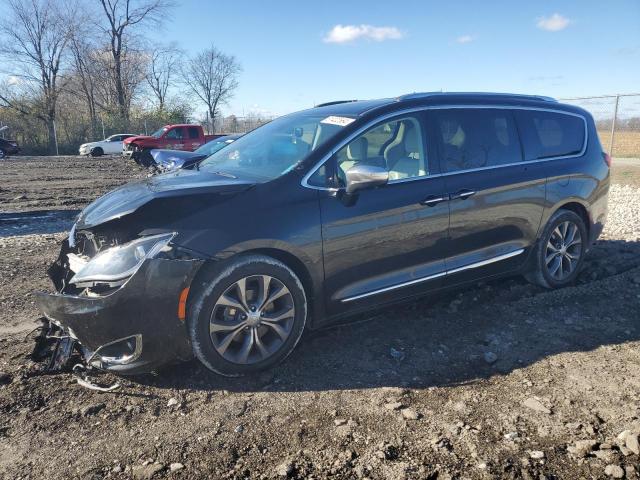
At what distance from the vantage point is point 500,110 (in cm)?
453

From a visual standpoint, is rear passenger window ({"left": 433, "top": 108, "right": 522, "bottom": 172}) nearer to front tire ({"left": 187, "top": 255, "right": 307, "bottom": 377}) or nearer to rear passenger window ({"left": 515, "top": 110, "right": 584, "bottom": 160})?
rear passenger window ({"left": 515, "top": 110, "right": 584, "bottom": 160})

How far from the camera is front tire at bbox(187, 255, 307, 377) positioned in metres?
3.12

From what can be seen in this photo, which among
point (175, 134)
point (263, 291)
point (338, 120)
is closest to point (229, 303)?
point (263, 291)

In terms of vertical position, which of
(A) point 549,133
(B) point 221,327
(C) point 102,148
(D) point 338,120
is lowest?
(B) point 221,327

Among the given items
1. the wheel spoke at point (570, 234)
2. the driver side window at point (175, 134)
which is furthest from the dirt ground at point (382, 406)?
the driver side window at point (175, 134)

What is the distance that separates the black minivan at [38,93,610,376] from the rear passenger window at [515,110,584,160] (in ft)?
0.07

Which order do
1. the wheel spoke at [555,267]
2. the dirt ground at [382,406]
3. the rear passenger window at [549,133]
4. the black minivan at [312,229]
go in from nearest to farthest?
the dirt ground at [382,406] → the black minivan at [312,229] → the rear passenger window at [549,133] → the wheel spoke at [555,267]

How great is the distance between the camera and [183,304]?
3.06m

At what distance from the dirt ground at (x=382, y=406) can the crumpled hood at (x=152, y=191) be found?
110 centimetres

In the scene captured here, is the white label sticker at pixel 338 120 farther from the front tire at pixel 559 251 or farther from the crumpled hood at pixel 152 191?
the front tire at pixel 559 251

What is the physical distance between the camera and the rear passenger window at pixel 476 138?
411 cm

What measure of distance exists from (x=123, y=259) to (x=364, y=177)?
1625 millimetres

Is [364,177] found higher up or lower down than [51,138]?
lower down

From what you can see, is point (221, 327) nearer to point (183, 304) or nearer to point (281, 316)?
point (183, 304)
